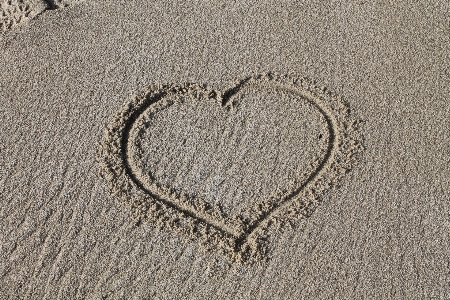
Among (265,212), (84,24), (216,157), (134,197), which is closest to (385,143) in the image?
(265,212)

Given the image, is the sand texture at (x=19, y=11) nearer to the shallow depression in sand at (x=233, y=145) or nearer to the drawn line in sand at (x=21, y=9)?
the drawn line in sand at (x=21, y=9)

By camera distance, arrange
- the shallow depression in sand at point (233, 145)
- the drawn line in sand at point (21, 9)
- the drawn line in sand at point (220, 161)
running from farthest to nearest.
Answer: the drawn line in sand at point (21, 9) < the shallow depression in sand at point (233, 145) < the drawn line in sand at point (220, 161)

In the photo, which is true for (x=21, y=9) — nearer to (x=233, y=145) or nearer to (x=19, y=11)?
(x=19, y=11)

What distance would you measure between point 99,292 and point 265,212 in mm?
1144

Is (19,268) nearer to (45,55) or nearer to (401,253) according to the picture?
(45,55)

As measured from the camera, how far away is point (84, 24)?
373 centimetres

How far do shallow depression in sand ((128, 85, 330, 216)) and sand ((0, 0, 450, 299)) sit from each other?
10 millimetres

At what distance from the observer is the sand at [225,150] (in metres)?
2.80

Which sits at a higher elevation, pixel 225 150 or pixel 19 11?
pixel 19 11

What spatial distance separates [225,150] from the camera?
3.20 metres

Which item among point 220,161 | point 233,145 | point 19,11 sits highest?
point 19,11

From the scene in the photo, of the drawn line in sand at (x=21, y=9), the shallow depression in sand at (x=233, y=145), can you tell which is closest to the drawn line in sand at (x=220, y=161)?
the shallow depression in sand at (x=233, y=145)

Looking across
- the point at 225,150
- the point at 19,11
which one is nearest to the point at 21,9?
the point at 19,11

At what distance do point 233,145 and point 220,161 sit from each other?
153mm
